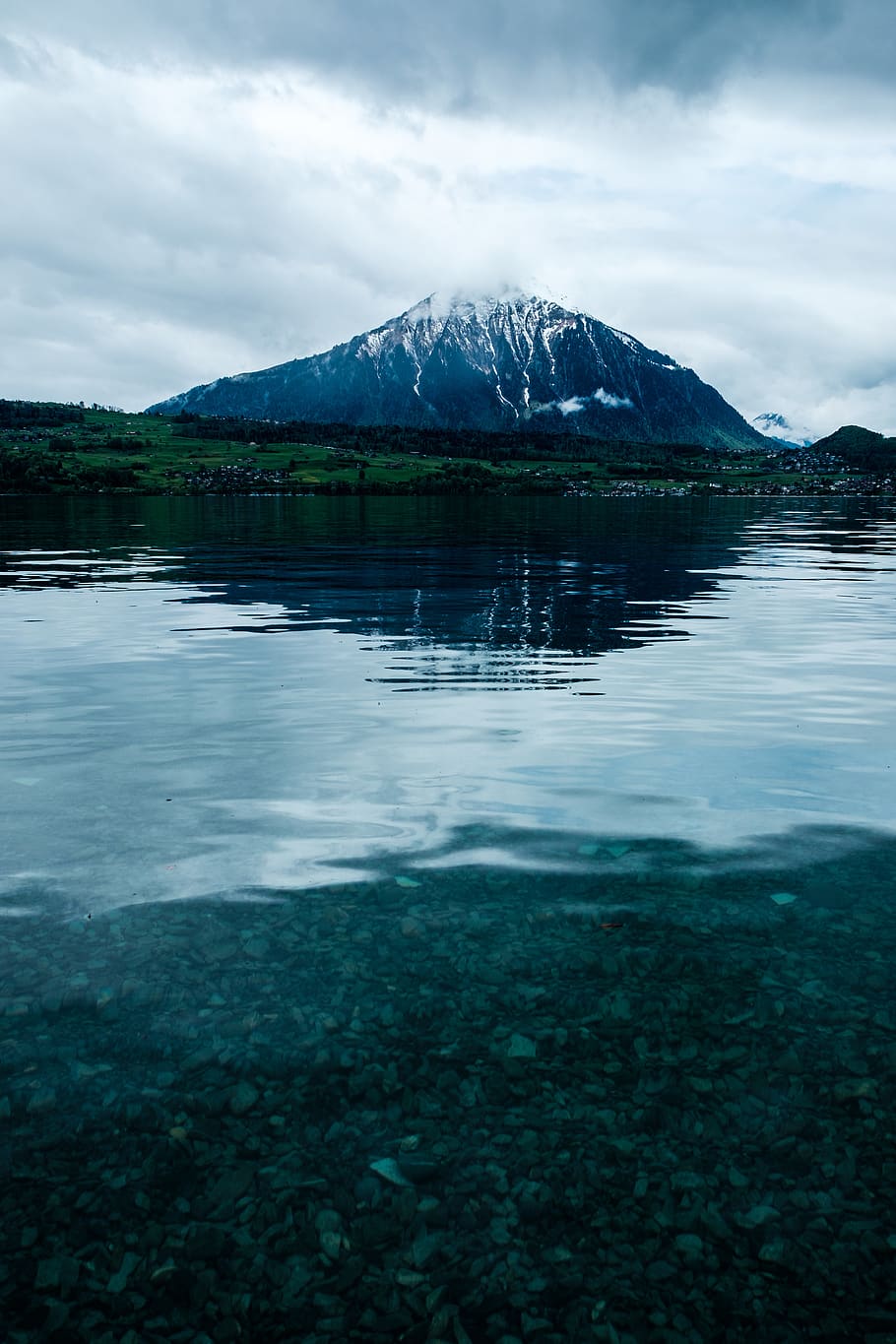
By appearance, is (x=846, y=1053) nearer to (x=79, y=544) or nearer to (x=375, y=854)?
(x=375, y=854)

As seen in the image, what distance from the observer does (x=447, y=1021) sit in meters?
9.41

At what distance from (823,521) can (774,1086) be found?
148m

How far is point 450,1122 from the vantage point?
8.02 meters

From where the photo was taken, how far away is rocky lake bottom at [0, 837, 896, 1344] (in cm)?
642

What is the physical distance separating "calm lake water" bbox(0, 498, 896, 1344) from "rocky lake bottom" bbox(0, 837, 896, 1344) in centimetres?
3

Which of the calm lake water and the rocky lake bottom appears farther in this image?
the calm lake water

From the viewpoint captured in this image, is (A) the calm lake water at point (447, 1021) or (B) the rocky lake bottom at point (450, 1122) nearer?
(B) the rocky lake bottom at point (450, 1122)

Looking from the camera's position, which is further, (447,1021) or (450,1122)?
(447,1021)

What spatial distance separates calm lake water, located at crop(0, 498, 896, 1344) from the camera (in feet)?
21.6

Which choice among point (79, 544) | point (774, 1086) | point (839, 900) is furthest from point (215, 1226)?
Result: point (79, 544)

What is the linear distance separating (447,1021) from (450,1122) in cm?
144

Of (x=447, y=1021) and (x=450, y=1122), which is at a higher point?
(x=447, y=1021)

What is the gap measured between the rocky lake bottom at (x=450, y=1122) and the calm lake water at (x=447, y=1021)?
0.03 metres

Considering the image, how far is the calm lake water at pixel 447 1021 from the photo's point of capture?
259 inches
